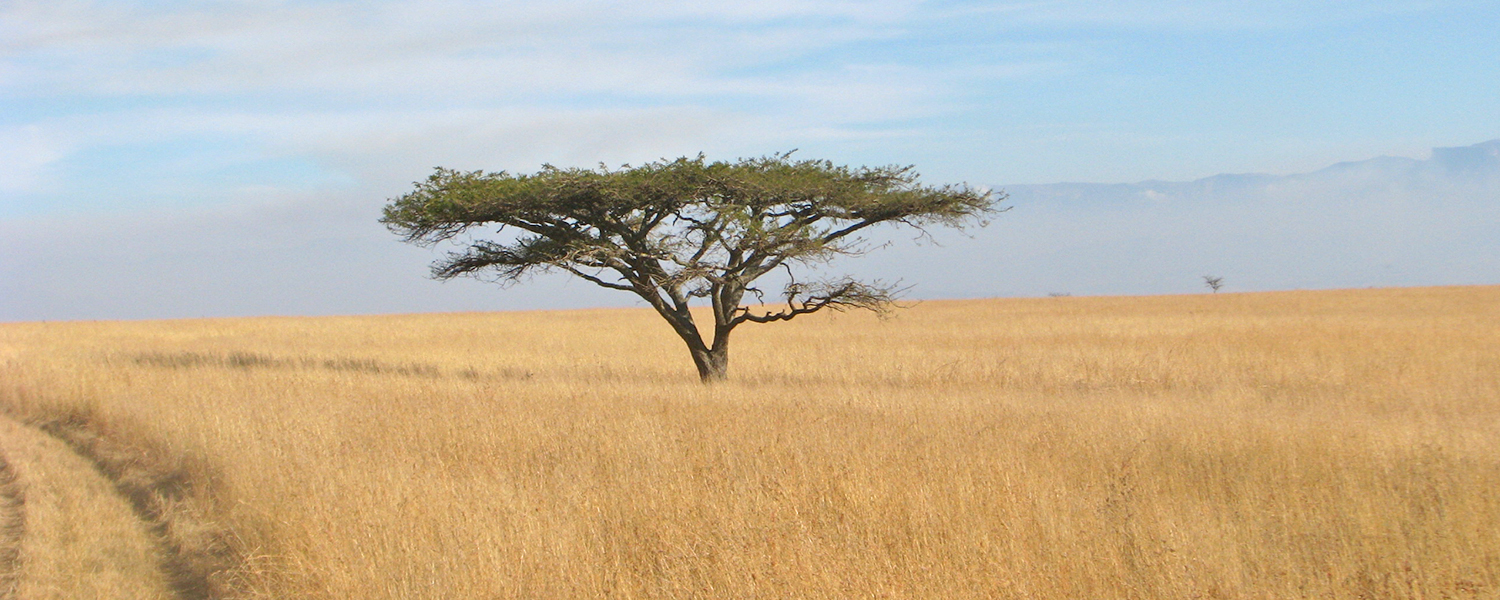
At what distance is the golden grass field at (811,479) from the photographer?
617 cm

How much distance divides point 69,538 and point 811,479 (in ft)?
20.5

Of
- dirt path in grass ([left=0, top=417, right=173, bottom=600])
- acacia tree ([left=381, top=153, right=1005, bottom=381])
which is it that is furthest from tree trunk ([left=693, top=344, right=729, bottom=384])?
dirt path in grass ([left=0, top=417, right=173, bottom=600])

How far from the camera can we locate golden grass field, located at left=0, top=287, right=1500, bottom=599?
6.17 metres

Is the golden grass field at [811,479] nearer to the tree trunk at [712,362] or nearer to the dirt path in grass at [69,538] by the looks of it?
the dirt path in grass at [69,538]

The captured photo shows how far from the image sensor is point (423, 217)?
19.6 metres

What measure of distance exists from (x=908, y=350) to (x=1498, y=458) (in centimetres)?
1984

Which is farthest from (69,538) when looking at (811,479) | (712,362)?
(712,362)

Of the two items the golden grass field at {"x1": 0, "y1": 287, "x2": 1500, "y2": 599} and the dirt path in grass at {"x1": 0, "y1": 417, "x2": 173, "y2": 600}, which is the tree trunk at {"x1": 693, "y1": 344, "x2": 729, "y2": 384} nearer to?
the golden grass field at {"x1": 0, "y1": 287, "x2": 1500, "y2": 599}

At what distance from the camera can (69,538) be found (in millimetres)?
8203

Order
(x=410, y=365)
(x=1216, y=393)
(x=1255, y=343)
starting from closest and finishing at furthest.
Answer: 1. (x=1216, y=393)
2. (x=410, y=365)
3. (x=1255, y=343)

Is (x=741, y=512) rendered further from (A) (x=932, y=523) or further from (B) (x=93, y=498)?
(B) (x=93, y=498)

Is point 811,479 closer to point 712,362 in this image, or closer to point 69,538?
point 69,538

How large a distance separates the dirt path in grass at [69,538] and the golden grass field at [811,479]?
345mm

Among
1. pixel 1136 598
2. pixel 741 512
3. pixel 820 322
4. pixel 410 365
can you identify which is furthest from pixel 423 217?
pixel 820 322
